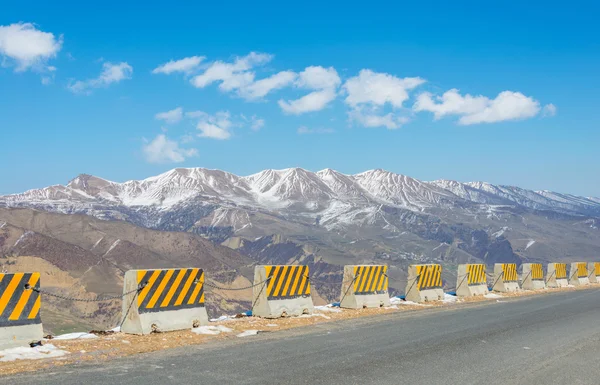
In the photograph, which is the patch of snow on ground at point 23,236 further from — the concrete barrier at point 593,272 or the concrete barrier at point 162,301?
the concrete barrier at point 162,301

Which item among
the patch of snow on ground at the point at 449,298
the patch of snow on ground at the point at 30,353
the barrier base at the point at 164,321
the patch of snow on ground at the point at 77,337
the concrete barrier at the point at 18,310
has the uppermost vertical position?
the concrete barrier at the point at 18,310

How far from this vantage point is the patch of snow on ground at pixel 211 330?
45.9 ft

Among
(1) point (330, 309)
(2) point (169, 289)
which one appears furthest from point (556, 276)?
(2) point (169, 289)

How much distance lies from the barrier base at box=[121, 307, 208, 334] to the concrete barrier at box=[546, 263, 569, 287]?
87.2 ft

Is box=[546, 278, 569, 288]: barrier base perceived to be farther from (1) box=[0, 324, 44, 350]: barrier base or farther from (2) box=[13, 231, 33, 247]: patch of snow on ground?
(2) box=[13, 231, 33, 247]: patch of snow on ground

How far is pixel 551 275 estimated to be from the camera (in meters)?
35.4

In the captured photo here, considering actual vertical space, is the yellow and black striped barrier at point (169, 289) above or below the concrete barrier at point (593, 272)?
above

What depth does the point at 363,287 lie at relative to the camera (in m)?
20.1

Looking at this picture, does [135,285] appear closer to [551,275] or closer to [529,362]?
[529,362]

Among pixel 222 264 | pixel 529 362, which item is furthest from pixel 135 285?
pixel 222 264

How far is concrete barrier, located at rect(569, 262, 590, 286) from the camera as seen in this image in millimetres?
37625

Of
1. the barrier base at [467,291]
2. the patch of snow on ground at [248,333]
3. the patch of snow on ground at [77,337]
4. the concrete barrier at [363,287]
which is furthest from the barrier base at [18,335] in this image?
the barrier base at [467,291]

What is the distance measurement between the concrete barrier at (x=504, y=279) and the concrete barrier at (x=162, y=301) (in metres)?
19.1

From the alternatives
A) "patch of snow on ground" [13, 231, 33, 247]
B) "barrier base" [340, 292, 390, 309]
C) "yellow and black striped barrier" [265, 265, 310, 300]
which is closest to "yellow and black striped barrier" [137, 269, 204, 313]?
"yellow and black striped barrier" [265, 265, 310, 300]
